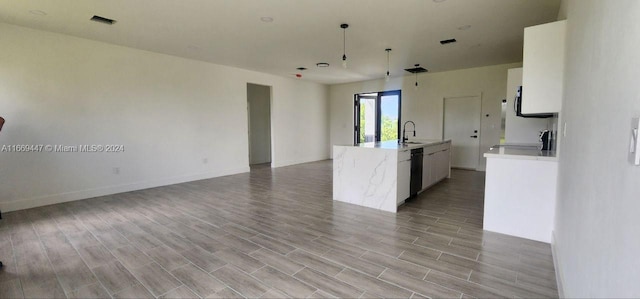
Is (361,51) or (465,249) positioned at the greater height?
(361,51)

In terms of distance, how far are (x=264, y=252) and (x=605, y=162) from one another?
2.45 m

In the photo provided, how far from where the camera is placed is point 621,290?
844 millimetres

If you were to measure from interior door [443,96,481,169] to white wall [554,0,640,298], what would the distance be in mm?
5984

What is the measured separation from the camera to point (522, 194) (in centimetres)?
295

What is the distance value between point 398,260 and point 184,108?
17.5 feet

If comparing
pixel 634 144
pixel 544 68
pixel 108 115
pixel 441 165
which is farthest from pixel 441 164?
pixel 108 115

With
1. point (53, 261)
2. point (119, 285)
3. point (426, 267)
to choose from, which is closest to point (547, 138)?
point (426, 267)

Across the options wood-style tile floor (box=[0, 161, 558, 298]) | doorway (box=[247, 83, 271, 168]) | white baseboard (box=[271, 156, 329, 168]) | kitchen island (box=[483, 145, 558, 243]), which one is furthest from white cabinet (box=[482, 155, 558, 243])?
doorway (box=[247, 83, 271, 168])

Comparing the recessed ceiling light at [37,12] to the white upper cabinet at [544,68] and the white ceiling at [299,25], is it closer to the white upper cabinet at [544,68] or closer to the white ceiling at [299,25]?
the white ceiling at [299,25]

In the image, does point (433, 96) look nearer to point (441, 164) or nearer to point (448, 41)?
point (441, 164)

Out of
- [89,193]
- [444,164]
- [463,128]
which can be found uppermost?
[463,128]

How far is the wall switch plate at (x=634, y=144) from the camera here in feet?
2.47

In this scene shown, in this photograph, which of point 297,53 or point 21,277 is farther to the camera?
point 297,53

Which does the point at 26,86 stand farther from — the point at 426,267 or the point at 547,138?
the point at 547,138
